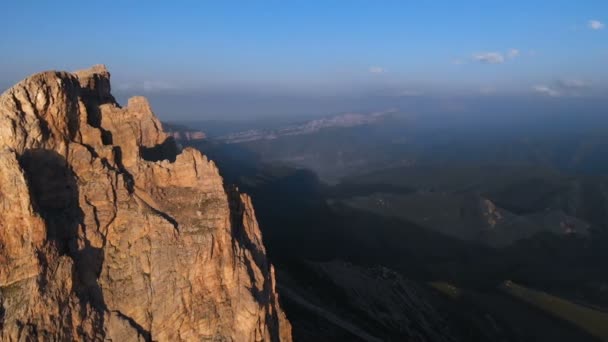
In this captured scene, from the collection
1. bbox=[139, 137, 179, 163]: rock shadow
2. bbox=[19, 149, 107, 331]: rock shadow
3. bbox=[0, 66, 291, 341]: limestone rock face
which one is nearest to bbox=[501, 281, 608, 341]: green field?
bbox=[0, 66, 291, 341]: limestone rock face

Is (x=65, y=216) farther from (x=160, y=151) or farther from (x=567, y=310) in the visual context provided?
(x=567, y=310)

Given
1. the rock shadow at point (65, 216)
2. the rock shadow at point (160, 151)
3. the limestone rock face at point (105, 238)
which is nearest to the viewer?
the limestone rock face at point (105, 238)

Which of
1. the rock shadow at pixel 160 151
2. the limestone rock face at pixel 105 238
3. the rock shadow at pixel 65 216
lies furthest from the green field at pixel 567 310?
the rock shadow at pixel 65 216

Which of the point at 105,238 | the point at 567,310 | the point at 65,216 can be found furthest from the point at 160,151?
the point at 567,310

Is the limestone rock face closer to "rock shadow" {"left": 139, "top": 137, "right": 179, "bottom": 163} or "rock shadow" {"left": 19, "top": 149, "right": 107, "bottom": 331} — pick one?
"rock shadow" {"left": 19, "top": 149, "right": 107, "bottom": 331}

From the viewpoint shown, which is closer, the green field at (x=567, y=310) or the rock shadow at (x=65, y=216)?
the rock shadow at (x=65, y=216)

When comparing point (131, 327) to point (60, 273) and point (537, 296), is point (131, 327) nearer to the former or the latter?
point (60, 273)

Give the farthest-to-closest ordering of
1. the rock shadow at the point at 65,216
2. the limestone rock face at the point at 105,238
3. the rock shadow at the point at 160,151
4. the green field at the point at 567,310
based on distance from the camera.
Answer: the green field at the point at 567,310 < the rock shadow at the point at 160,151 < the rock shadow at the point at 65,216 < the limestone rock face at the point at 105,238

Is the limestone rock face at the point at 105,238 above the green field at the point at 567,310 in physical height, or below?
above

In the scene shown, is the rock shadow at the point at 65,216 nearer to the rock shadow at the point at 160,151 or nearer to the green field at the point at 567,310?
the rock shadow at the point at 160,151
